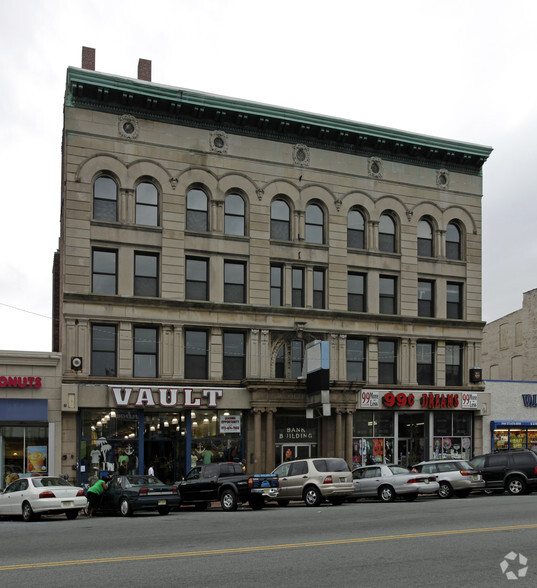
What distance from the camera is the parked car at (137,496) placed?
23891 millimetres

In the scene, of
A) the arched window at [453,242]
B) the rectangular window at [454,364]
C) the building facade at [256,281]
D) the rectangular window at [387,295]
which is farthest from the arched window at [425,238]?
the rectangular window at [454,364]

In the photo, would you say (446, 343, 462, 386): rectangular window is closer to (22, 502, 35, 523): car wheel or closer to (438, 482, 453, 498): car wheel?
(438, 482, 453, 498): car wheel

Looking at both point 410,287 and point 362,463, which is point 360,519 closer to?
point 362,463

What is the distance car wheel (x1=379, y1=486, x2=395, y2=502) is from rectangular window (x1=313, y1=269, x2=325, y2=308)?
40.3ft

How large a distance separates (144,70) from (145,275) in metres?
10.2

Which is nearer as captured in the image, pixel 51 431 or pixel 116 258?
pixel 51 431

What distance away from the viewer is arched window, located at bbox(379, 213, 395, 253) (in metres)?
40.3

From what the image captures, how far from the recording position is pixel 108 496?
81.4ft

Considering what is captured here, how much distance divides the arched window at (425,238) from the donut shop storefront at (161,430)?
494 inches

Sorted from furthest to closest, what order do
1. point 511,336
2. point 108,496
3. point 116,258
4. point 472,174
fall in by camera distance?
point 511,336 → point 472,174 → point 116,258 → point 108,496

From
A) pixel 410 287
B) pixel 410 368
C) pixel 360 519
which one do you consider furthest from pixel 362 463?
pixel 360 519

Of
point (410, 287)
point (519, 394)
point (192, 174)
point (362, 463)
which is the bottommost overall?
point (362, 463)

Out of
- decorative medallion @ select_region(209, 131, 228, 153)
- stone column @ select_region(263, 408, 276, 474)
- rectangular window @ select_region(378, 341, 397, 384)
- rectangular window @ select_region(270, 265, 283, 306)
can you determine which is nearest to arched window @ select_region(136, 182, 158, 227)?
decorative medallion @ select_region(209, 131, 228, 153)

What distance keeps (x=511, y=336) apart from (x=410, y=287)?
2227cm
